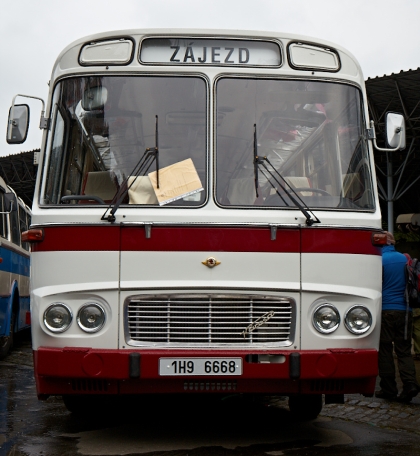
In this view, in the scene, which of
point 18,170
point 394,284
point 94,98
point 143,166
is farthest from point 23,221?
point 18,170

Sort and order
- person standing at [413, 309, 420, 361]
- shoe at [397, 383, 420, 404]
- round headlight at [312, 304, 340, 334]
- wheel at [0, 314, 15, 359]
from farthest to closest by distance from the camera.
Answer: wheel at [0, 314, 15, 359] → person standing at [413, 309, 420, 361] → shoe at [397, 383, 420, 404] → round headlight at [312, 304, 340, 334]

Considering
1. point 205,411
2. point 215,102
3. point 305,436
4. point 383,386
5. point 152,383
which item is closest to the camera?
point 152,383

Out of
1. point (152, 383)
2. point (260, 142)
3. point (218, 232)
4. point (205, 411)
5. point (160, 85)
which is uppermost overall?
point (160, 85)

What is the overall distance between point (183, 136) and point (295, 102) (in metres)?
0.94

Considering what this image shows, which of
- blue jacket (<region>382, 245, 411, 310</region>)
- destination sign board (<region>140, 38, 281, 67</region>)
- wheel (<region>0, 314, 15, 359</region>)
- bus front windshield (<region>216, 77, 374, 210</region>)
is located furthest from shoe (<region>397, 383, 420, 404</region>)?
wheel (<region>0, 314, 15, 359</region>)

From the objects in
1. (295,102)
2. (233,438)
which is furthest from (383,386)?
(295,102)

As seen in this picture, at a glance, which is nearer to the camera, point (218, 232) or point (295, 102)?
point (218, 232)

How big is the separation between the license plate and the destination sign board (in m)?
2.28

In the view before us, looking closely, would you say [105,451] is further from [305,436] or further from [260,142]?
[260,142]

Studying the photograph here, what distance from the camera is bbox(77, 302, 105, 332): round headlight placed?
19.8 feet

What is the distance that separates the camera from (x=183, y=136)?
20.9 feet

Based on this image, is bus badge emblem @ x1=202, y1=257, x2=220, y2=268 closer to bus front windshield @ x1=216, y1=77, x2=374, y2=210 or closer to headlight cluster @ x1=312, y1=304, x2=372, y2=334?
bus front windshield @ x1=216, y1=77, x2=374, y2=210

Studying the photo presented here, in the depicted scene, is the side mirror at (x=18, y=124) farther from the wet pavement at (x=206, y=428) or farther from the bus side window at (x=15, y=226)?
the bus side window at (x=15, y=226)

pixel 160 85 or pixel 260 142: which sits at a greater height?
pixel 160 85
